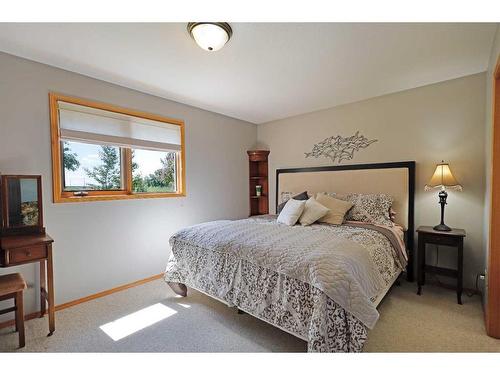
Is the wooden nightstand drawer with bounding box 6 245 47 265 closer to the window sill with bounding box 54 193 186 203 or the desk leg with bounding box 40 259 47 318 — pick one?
the desk leg with bounding box 40 259 47 318

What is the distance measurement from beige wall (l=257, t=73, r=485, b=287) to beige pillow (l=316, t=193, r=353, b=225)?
0.80 meters

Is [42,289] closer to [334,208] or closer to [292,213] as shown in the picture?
[292,213]

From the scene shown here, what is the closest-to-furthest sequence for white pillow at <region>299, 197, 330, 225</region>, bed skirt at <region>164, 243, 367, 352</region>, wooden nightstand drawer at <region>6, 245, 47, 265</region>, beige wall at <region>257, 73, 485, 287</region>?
bed skirt at <region>164, 243, 367, 352</region> < wooden nightstand drawer at <region>6, 245, 47, 265</region> < beige wall at <region>257, 73, 485, 287</region> < white pillow at <region>299, 197, 330, 225</region>

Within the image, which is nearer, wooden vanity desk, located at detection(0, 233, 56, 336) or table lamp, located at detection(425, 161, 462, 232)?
wooden vanity desk, located at detection(0, 233, 56, 336)

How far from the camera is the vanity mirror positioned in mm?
1884

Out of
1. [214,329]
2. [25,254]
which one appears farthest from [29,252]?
[214,329]

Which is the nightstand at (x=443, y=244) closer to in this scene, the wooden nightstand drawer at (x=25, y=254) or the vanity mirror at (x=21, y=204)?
the wooden nightstand drawer at (x=25, y=254)

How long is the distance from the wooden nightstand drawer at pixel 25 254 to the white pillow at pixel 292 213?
7.47 feet

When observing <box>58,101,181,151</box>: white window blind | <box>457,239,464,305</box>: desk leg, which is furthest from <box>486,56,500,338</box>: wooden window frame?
<box>58,101,181,151</box>: white window blind

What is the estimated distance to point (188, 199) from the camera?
3.36 meters

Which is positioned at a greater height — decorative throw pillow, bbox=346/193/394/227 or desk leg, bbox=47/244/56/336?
decorative throw pillow, bbox=346/193/394/227

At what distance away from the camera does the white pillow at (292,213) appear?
267cm
